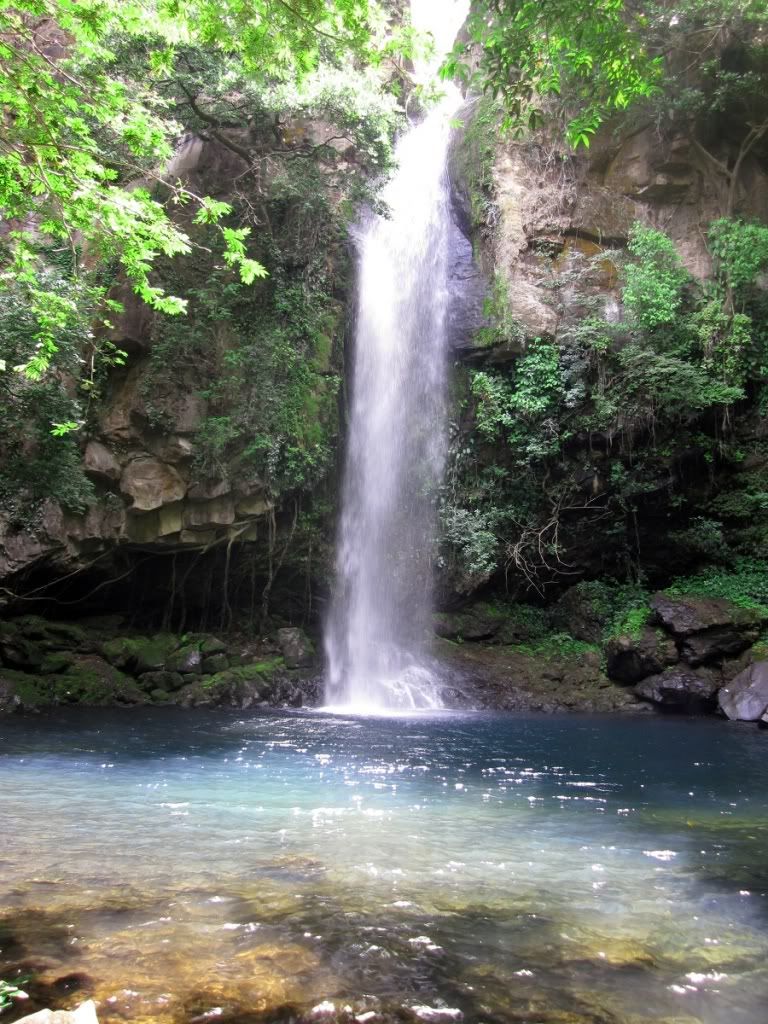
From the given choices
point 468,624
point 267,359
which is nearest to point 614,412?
point 468,624

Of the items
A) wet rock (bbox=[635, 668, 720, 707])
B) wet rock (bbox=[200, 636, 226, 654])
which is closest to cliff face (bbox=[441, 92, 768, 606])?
wet rock (bbox=[635, 668, 720, 707])

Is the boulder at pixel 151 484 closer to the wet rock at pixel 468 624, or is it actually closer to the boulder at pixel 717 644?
the wet rock at pixel 468 624

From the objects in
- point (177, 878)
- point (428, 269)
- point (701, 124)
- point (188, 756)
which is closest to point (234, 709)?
point (188, 756)

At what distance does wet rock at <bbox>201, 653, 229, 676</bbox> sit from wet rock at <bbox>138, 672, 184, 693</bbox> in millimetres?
581

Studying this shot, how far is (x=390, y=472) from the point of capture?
16.0 meters

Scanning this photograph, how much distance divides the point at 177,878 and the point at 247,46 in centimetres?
704

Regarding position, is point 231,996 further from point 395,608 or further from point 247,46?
point 395,608

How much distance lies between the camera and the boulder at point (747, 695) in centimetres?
1229

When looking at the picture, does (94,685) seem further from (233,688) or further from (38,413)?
(38,413)

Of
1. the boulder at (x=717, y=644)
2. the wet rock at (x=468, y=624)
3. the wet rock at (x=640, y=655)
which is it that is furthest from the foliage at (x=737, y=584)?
the wet rock at (x=468, y=624)

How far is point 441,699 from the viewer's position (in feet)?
46.8

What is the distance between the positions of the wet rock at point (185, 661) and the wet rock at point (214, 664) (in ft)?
0.32

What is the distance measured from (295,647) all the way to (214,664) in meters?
1.81

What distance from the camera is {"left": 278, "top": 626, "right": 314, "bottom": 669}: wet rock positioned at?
14.6m
